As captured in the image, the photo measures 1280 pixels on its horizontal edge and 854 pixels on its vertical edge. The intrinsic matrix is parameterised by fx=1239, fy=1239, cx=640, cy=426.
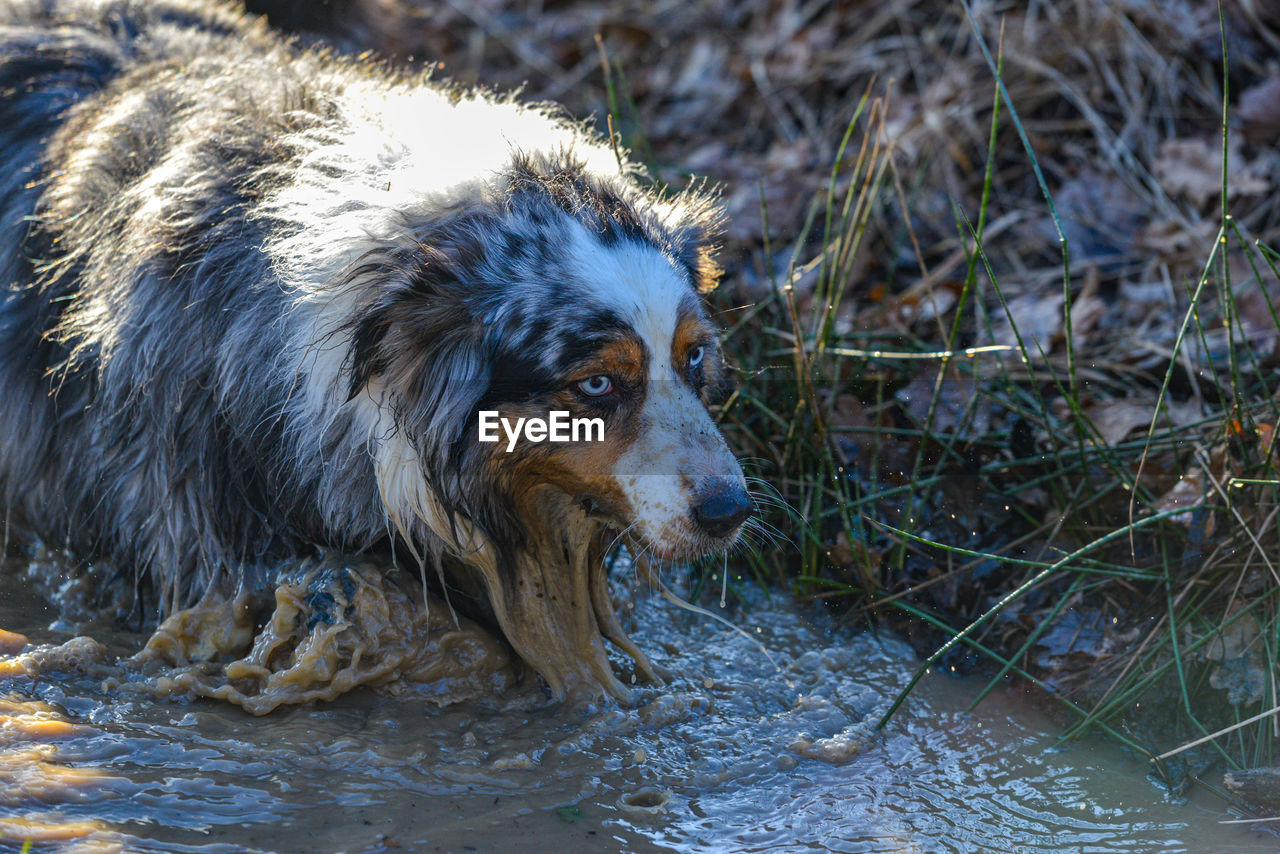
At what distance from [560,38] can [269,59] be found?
3.57 metres

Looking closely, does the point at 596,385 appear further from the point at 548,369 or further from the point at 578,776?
the point at 578,776

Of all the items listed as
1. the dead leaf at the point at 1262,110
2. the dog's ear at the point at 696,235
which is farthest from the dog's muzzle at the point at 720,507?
the dead leaf at the point at 1262,110

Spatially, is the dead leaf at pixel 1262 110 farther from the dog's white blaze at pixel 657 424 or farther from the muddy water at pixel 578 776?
the dog's white blaze at pixel 657 424

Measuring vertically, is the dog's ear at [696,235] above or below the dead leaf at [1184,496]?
above

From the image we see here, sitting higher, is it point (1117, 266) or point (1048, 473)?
point (1117, 266)

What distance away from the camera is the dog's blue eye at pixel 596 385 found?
273 cm

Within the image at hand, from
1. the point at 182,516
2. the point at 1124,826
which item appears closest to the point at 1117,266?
the point at 1124,826

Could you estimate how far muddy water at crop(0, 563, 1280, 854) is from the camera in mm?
2383

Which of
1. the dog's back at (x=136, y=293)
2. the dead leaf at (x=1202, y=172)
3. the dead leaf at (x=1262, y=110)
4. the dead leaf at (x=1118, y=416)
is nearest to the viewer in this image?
the dog's back at (x=136, y=293)

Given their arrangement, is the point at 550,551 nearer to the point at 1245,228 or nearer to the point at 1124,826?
the point at 1124,826

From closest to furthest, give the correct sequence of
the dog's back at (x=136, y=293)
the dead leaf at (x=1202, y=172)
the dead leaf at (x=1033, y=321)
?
the dog's back at (x=136, y=293), the dead leaf at (x=1033, y=321), the dead leaf at (x=1202, y=172)

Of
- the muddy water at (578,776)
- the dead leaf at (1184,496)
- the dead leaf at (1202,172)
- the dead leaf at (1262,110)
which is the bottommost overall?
the muddy water at (578,776)

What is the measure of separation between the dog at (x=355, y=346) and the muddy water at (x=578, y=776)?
315mm

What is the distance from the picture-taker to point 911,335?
4262 mm
